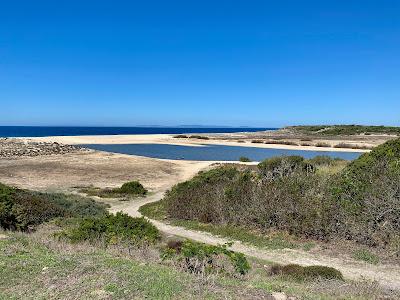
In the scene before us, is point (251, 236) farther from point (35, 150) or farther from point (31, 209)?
point (35, 150)

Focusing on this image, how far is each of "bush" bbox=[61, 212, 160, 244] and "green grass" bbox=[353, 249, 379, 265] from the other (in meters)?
6.21

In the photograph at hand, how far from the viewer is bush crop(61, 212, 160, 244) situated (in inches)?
495

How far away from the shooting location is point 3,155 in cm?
4834

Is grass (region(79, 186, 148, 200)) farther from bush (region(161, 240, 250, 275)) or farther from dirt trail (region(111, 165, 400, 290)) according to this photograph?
bush (region(161, 240, 250, 275))

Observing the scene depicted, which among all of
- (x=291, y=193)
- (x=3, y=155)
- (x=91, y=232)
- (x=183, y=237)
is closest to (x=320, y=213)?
(x=291, y=193)

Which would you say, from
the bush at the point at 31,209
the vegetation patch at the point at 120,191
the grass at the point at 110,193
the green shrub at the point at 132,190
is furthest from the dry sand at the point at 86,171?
the bush at the point at 31,209

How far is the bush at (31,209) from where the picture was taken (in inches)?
592

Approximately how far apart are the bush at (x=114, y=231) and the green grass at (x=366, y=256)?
245 inches

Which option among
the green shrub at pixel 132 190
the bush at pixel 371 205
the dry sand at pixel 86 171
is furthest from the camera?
the dry sand at pixel 86 171

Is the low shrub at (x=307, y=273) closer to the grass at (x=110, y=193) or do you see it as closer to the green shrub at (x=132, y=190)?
the grass at (x=110, y=193)

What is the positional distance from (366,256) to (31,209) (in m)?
12.1

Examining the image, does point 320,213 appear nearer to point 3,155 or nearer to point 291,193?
point 291,193

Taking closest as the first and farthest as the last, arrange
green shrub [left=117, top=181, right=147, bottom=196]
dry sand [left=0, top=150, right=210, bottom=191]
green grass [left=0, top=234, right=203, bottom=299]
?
green grass [left=0, top=234, right=203, bottom=299] < green shrub [left=117, top=181, right=147, bottom=196] < dry sand [left=0, top=150, right=210, bottom=191]

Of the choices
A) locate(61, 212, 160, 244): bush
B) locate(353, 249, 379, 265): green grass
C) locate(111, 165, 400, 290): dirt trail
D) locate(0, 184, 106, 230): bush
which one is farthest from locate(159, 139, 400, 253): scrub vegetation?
locate(0, 184, 106, 230): bush
